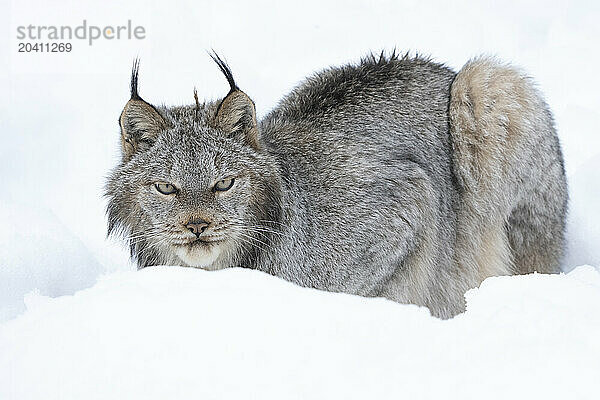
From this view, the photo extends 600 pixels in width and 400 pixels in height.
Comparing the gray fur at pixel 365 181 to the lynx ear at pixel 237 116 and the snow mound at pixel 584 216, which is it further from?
the snow mound at pixel 584 216

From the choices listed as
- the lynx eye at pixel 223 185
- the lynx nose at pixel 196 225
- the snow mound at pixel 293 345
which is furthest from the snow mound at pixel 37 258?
the snow mound at pixel 293 345

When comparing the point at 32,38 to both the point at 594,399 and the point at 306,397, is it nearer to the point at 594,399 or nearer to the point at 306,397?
the point at 306,397

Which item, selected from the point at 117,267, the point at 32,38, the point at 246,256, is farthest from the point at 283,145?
the point at 32,38

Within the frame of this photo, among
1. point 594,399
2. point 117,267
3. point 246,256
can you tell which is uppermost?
point 594,399

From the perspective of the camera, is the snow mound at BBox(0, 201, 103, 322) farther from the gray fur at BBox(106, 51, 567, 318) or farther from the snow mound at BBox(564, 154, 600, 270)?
the snow mound at BBox(564, 154, 600, 270)

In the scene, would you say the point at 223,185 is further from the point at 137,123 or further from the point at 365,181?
the point at 365,181

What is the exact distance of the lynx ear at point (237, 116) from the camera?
4410 millimetres

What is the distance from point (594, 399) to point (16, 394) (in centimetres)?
183

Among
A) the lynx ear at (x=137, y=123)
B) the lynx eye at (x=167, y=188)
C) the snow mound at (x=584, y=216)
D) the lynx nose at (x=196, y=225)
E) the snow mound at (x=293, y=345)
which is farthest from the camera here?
the snow mound at (x=584, y=216)

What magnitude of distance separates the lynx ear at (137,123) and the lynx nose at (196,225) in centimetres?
54

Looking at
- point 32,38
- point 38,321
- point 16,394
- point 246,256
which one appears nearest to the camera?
point 16,394

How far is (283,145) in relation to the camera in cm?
488

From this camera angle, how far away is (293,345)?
3004mm

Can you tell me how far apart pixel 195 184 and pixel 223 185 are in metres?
0.14
